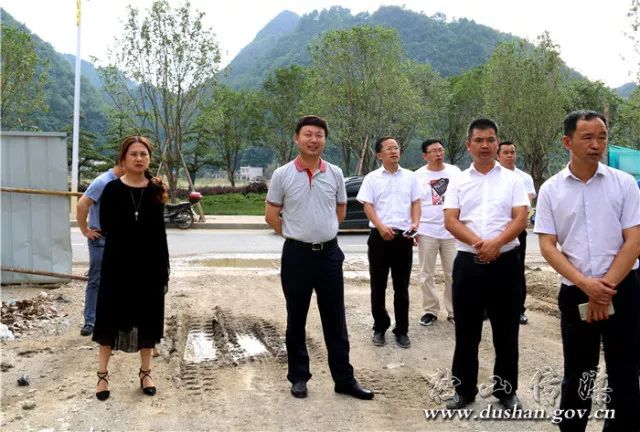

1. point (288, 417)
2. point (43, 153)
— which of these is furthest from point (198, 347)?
point (43, 153)

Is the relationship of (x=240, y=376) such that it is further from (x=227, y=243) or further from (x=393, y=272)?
(x=227, y=243)

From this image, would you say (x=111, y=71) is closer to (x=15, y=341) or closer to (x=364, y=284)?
(x=364, y=284)

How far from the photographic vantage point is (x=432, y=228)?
5992 millimetres

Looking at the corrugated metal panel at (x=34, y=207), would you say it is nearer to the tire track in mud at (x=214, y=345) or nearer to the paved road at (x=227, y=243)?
the tire track in mud at (x=214, y=345)

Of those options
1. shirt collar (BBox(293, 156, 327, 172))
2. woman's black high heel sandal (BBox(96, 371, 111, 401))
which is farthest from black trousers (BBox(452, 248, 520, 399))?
woman's black high heel sandal (BBox(96, 371, 111, 401))

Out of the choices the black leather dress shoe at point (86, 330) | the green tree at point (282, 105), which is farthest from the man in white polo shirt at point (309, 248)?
the green tree at point (282, 105)

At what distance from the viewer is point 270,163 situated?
60406 mm

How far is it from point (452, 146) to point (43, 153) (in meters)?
36.0

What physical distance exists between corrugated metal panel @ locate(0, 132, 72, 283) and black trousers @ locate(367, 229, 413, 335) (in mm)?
4230

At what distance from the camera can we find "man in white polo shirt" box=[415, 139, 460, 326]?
597 cm

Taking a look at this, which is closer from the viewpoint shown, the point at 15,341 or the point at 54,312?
the point at 15,341

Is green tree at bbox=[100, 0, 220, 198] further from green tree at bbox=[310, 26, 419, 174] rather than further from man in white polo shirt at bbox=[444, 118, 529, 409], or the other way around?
man in white polo shirt at bbox=[444, 118, 529, 409]

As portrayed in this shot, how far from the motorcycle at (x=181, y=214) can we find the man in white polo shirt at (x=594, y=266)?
14684mm

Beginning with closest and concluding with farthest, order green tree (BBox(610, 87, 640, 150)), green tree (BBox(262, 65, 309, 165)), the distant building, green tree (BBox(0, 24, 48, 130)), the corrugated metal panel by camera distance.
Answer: the corrugated metal panel, green tree (BBox(0, 24, 48, 130)), green tree (BBox(610, 87, 640, 150)), green tree (BBox(262, 65, 309, 165)), the distant building
